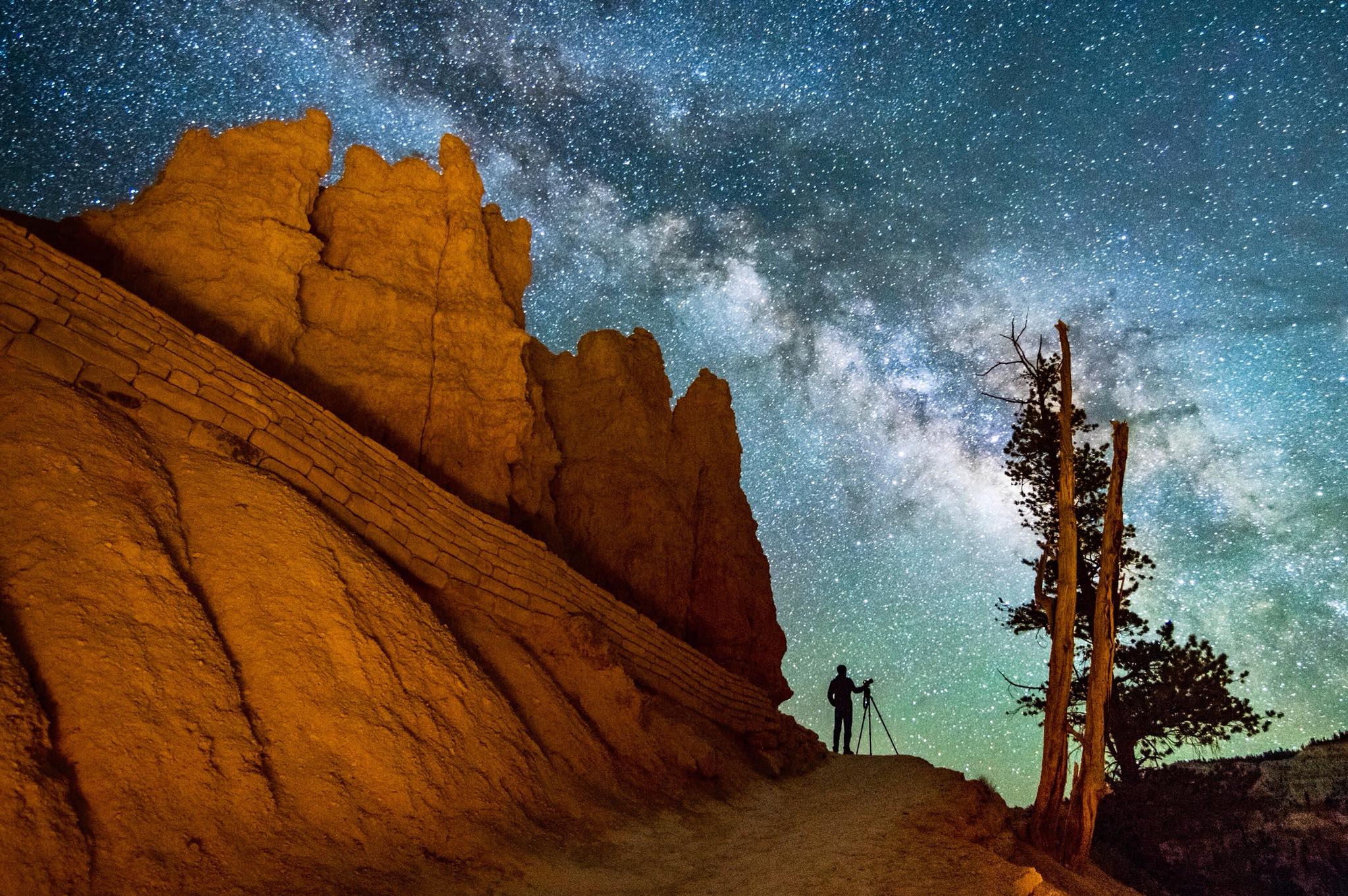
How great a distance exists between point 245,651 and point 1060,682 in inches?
416

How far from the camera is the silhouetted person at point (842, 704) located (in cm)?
1847

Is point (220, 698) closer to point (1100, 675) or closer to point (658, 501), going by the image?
point (658, 501)

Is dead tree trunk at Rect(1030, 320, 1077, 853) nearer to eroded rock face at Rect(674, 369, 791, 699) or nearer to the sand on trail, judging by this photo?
the sand on trail

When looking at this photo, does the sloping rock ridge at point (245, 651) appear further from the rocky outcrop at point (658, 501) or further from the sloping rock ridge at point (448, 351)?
the rocky outcrop at point (658, 501)

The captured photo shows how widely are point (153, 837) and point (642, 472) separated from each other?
38.4 feet

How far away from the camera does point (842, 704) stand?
18.6 meters

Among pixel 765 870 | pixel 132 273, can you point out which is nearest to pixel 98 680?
pixel 765 870

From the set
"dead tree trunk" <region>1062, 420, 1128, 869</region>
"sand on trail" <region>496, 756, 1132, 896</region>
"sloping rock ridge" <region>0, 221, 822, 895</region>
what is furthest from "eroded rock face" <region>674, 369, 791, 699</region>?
"dead tree trunk" <region>1062, 420, 1128, 869</region>

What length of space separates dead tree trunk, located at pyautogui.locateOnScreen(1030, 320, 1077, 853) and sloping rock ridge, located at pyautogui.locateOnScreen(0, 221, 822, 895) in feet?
17.8

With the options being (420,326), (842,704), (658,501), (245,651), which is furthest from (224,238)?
(842,704)

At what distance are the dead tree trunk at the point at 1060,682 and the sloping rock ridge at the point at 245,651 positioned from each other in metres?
5.43

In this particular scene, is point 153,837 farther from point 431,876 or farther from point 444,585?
point 444,585

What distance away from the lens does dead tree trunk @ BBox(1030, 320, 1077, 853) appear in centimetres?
1054

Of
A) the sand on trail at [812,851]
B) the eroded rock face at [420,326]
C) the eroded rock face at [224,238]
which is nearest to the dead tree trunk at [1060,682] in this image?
the sand on trail at [812,851]
